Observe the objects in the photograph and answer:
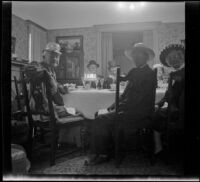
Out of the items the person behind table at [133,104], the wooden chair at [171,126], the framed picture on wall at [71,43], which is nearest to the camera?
the wooden chair at [171,126]

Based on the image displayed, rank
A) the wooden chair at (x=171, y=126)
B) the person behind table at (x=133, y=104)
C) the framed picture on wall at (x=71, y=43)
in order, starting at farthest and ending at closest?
the framed picture on wall at (x=71, y=43)
the person behind table at (x=133, y=104)
the wooden chair at (x=171, y=126)

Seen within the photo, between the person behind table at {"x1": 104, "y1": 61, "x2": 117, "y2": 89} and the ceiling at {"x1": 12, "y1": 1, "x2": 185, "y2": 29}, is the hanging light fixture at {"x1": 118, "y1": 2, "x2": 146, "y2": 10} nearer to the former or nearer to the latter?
the ceiling at {"x1": 12, "y1": 1, "x2": 185, "y2": 29}

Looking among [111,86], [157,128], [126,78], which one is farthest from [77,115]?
[157,128]

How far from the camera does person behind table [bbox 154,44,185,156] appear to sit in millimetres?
1427

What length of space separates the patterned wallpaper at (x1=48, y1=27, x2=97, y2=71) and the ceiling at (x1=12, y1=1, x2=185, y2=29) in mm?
37

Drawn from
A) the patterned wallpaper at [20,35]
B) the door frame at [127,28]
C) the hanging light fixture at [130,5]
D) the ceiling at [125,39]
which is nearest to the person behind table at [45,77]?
the patterned wallpaper at [20,35]

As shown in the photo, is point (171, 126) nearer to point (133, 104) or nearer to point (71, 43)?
point (133, 104)

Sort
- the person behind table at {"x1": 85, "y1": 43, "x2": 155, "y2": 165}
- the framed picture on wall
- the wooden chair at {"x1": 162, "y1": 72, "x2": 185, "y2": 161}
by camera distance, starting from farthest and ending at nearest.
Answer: the framed picture on wall < the person behind table at {"x1": 85, "y1": 43, "x2": 155, "y2": 165} < the wooden chair at {"x1": 162, "y1": 72, "x2": 185, "y2": 161}

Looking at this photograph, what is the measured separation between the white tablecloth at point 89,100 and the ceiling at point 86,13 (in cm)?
52

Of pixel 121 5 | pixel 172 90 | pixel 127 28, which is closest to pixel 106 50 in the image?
pixel 127 28

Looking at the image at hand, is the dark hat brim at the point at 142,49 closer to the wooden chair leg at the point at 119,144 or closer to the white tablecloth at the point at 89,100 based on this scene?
the white tablecloth at the point at 89,100

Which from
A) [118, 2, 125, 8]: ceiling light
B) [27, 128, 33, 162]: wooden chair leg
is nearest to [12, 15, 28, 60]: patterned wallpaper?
[27, 128, 33, 162]: wooden chair leg

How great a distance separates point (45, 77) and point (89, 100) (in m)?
0.38

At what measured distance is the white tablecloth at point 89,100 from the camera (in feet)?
5.19
